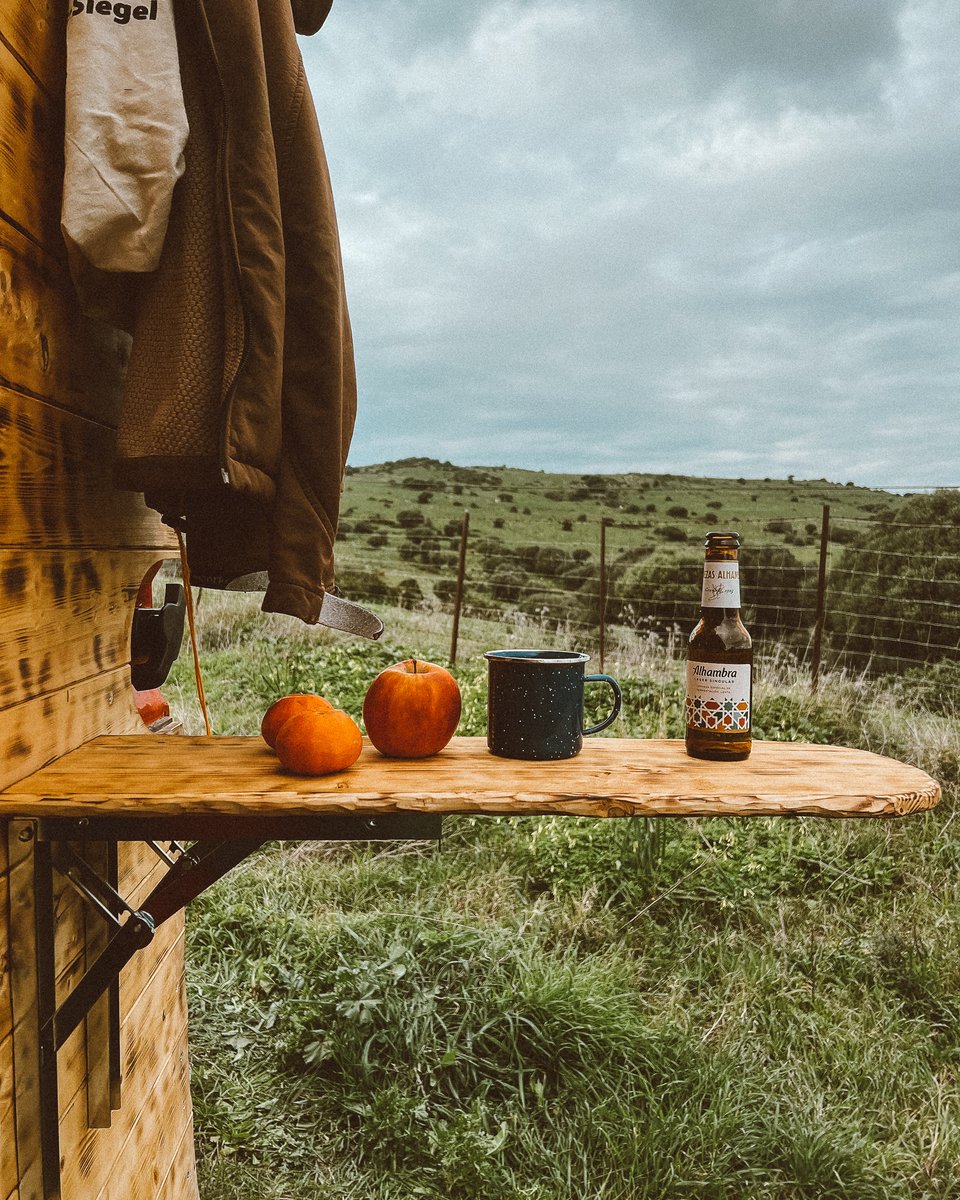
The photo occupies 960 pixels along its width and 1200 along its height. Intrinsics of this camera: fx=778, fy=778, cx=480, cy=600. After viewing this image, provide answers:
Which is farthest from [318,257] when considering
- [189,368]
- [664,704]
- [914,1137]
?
[664,704]

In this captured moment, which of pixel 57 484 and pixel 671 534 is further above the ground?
pixel 671 534

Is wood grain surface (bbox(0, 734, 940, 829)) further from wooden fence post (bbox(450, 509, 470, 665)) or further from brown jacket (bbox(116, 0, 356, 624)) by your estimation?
wooden fence post (bbox(450, 509, 470, 665))

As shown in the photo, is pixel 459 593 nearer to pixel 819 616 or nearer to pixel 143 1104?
pixel 819 616

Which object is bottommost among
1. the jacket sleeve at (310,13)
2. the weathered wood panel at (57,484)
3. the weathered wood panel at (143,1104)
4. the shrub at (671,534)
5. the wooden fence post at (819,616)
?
the weathered wood panel at (143,1104)

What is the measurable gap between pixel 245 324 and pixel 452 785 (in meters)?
0.67

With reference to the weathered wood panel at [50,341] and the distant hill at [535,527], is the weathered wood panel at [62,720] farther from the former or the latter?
the distant hill at [535,527]

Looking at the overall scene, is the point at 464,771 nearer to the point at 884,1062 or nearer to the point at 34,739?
the point at 34,739

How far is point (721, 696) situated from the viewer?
1335 mm

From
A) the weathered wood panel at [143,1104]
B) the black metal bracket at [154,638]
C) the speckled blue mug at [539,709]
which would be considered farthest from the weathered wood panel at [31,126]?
the weathered wood panel at [143,1104]

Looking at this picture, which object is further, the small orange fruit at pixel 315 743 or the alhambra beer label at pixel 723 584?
the alhambra beer label at pixel 723 584

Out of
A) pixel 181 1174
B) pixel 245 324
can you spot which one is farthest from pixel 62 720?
pixel 181 1174

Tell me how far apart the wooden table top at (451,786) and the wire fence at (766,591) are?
14.1ft

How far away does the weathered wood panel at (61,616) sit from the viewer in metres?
1.06

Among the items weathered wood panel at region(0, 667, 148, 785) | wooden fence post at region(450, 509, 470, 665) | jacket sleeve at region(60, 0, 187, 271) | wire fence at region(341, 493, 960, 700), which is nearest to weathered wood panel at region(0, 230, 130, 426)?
jacket sleeve at region(60, 0, 187, 271)
